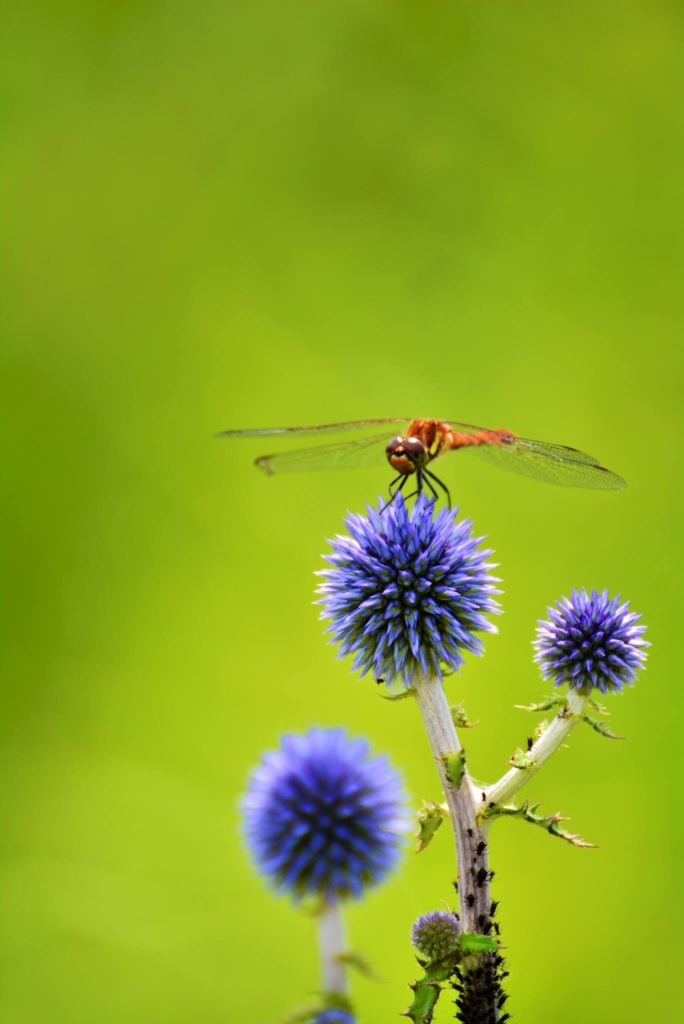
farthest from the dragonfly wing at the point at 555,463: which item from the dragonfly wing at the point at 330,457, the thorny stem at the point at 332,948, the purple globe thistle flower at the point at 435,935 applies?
the thorny stem at the point at 332,948

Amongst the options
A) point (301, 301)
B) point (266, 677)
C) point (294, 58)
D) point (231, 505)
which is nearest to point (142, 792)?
point (266, 677)

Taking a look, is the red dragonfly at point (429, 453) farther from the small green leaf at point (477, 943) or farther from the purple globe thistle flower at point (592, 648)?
the small green leaf at point (477, 943)

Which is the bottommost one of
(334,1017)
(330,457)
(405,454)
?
(334,1017)

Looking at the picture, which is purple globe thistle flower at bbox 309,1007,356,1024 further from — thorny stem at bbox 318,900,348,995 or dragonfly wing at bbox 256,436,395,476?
dragonfly wing at bbox 256,436,395,476

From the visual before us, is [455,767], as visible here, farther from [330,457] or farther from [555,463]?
[330,457]

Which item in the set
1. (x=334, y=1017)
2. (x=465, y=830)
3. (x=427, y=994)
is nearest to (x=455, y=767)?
(x=465, y=830)
